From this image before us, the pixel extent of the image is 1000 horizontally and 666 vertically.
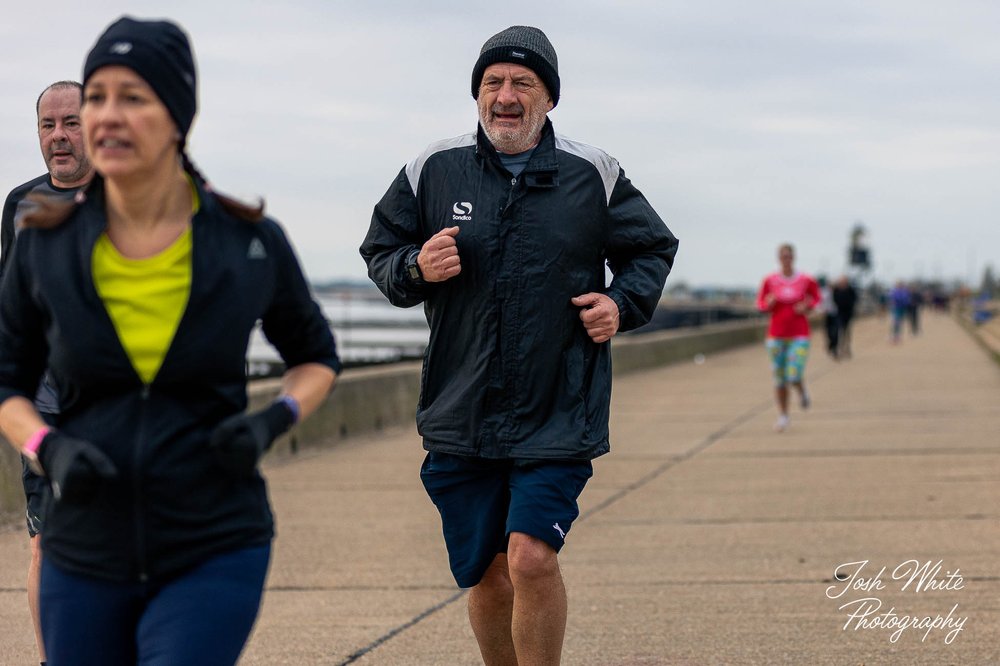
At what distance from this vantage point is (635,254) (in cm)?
459

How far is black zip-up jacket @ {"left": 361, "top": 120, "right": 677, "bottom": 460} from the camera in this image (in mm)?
4328

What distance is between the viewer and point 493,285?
4332 mm

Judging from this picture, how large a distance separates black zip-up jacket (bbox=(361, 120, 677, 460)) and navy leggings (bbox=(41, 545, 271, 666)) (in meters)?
1.55

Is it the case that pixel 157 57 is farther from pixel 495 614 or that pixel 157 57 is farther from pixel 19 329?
pixel 495 614

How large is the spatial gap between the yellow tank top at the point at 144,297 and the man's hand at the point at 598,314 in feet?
5.41

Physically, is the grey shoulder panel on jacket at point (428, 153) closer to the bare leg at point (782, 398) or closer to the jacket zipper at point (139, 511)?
the jacket zipper at point (139, 511)

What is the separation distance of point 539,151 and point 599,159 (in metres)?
0.18

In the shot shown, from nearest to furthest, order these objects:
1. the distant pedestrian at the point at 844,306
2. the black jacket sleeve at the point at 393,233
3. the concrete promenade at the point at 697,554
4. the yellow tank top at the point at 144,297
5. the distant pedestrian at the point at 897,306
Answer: the yellow tank top at the point at 144,297 → the black jacket sleeve at the point at 393,233 → the concrete promenade at the point at 697,554 → the distant pedestrian at the point at 844,306 → the distant pedestrian at the point at 897,306

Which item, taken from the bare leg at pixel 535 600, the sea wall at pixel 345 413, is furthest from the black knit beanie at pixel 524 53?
the sea wall at pixel 345 413

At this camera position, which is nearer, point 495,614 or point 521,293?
point 521,293

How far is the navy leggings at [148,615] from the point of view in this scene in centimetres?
279

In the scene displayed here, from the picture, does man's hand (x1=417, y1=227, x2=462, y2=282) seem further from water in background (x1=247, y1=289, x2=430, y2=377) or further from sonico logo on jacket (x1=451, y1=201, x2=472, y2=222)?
water in background (x1=247, y1=289, x2=430, y2=377)

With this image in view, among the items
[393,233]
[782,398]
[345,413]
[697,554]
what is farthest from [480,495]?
[782,398]

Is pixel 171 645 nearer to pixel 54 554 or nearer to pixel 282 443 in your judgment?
pixel 54 554
